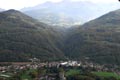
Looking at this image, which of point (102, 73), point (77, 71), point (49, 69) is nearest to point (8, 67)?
point (49, 69)

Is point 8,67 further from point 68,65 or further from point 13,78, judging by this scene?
point 13,78

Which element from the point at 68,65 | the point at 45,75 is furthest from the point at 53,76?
the point at 68,65

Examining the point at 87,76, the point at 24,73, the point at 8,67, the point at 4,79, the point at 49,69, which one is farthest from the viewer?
the point at 8,67

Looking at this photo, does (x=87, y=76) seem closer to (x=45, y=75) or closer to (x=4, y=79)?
(x=45, y=75)

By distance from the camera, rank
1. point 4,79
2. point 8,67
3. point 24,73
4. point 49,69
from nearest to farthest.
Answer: point 4,79
point 24,73
point 49,69
point 8,67

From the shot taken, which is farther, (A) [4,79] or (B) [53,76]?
(B) [53,76]

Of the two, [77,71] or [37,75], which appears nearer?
[37,75]

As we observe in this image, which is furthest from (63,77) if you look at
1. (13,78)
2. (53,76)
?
(13,78)

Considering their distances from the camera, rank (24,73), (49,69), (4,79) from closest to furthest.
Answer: (4,79), (24,73), (49,69)
